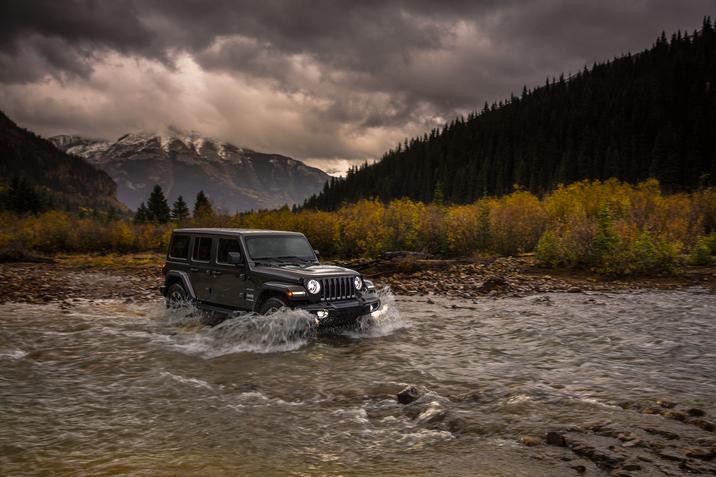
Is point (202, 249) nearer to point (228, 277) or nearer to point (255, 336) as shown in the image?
point (228, 277)

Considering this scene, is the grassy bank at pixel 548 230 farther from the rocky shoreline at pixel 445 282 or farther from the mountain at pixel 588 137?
the mountain at pixel 588 137

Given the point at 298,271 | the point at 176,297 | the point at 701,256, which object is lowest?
the point at 176,297

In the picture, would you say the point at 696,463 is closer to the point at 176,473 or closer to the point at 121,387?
the point at 176,473

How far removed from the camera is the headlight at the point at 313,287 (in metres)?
9.64

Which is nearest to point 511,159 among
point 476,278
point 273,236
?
point 476,278

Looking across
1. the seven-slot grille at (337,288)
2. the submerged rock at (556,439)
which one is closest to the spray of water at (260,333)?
the seven-slot grille at (337,288)

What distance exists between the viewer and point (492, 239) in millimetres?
29094

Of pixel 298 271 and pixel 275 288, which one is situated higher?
pixel 298 271

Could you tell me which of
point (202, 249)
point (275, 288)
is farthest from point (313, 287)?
point (202, 249)

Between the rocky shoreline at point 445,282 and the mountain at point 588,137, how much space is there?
193ft

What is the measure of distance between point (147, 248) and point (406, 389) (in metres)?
49.6

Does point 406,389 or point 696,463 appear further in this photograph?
point 406,389

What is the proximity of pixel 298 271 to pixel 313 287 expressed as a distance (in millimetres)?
665

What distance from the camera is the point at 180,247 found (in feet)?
42.1
